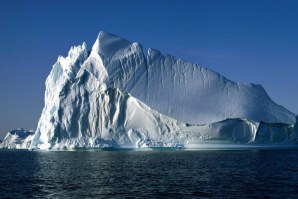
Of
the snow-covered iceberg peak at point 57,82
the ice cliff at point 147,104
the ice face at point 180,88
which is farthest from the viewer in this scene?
the snow-covered iceberg peak at point 57,82

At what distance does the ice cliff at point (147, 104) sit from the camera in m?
49.4

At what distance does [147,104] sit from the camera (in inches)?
1939

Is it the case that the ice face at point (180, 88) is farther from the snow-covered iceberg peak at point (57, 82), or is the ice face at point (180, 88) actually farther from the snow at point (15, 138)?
the snow at point (15, 138)

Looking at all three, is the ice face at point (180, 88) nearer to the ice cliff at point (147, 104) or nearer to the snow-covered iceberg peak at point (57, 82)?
the ice cliff at point (147, 104)

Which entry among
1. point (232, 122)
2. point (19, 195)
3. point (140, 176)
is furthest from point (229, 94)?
point (19, 195)

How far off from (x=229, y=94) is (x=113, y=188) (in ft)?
115

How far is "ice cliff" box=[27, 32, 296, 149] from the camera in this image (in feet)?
162

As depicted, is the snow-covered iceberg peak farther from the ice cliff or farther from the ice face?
the ice face

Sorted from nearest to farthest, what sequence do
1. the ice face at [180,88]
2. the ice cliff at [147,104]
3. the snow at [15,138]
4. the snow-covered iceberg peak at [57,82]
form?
the ice cliff at [147,104] < the ice face at [180,88] < the snow-covered iceberg peak at [57,82] < the snow at [15,138]

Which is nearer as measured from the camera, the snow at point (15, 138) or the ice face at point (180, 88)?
the ice face at point (180, 88)

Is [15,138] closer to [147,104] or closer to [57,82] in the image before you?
[57,82]

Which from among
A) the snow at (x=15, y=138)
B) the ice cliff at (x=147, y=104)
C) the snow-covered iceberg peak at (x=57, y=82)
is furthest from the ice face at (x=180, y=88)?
the snow at (x=15, y=138)

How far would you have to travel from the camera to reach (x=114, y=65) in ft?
171

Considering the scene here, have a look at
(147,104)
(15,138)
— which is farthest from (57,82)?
(15,138)
